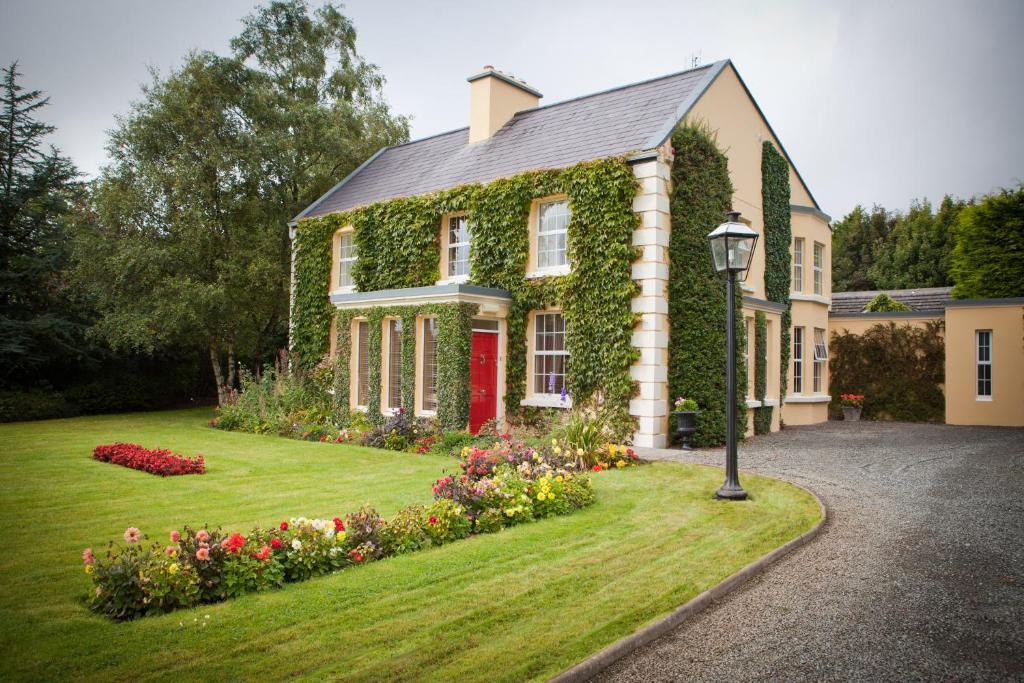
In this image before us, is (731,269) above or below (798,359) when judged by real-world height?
above

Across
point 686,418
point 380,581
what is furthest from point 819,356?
point 380,581

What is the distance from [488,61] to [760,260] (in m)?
9.90

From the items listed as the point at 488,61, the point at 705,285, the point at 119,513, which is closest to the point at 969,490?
the point at 705,285

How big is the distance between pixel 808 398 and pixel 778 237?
16.8 feet

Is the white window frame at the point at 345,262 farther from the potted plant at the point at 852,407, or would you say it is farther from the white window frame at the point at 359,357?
the potted plant at the point at 852,407

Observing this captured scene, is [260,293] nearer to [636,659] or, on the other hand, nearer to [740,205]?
[740,205]

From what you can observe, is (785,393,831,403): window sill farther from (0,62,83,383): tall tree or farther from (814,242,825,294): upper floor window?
(0,62,83,383): tall tree

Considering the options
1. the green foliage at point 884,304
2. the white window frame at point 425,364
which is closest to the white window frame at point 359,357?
the white window frame at point 425,364

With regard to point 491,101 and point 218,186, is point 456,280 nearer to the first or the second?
point 491,101

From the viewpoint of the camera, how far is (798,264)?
20125 millimetres

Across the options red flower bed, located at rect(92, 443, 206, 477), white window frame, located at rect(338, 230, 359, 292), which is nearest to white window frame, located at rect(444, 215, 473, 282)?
white window frame, located at rect(338, 230, 359, 292)

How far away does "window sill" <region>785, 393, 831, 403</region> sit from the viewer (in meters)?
19.6

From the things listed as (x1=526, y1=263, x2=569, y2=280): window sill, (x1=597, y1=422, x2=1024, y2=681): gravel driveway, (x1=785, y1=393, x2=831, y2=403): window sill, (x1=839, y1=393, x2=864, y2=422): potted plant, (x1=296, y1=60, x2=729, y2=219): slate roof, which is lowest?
(x1=597, y1=422, x2=1024, y2=681): gravel driveway

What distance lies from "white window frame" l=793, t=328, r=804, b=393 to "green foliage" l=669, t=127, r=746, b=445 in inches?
275
